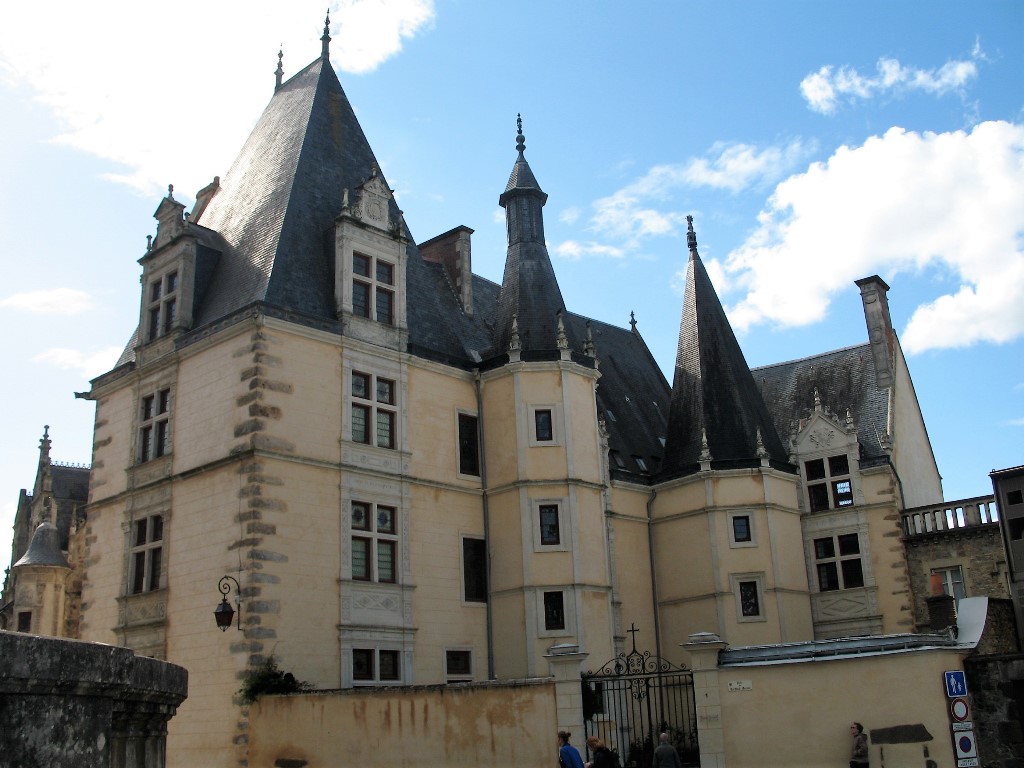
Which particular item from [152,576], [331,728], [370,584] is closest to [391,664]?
[370,584]

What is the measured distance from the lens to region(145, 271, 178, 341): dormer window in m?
23.6

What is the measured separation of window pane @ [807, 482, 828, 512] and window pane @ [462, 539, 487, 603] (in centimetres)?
1144

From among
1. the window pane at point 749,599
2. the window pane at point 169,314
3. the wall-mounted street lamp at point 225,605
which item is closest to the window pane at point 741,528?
the window pane at point 749,599

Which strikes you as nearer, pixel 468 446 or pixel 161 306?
pixel 161 306

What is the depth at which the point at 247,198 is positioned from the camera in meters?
25.1

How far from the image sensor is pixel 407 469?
75.2ft

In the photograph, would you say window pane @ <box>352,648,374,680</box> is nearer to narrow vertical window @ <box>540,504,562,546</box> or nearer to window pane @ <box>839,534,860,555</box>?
narrow vertical window @ <box>540,504,562,546</box>

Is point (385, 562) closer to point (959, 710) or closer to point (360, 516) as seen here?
point (360, 516)

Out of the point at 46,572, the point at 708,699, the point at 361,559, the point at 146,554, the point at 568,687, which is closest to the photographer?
the point at 708,699

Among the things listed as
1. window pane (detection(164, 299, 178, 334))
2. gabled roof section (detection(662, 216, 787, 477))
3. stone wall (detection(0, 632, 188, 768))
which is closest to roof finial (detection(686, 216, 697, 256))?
gabled roof section (detection(662, 216, 787, 477))

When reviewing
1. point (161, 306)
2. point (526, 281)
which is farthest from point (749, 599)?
point (161, 306)

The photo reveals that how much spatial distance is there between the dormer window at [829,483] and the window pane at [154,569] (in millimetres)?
18644

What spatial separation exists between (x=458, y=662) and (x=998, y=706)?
12.0 m

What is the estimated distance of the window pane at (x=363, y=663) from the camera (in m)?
20.7
